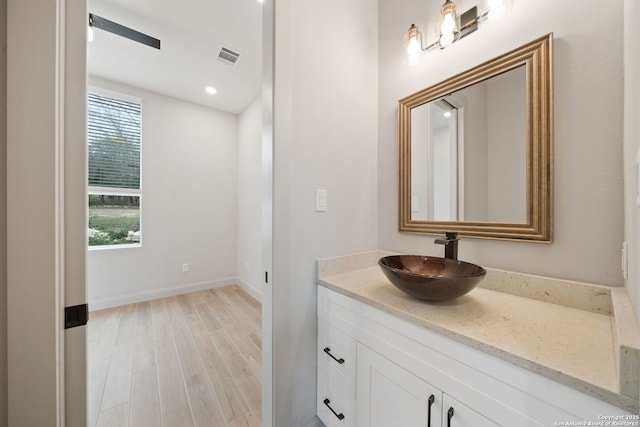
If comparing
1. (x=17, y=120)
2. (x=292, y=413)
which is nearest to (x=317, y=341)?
(x=292, y=413)

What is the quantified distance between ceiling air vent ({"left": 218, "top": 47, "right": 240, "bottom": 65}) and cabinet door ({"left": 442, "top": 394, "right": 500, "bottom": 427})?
307 centimetres

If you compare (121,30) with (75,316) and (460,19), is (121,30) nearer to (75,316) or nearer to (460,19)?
(75,316)

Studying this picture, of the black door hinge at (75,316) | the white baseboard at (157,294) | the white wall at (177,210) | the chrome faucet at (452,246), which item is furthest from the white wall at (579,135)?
the white wall at (177,210)

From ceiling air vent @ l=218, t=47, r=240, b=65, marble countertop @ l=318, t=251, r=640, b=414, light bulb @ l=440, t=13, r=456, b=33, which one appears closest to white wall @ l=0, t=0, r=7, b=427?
marble countertop @ l=318, t=251, r=640, b=414

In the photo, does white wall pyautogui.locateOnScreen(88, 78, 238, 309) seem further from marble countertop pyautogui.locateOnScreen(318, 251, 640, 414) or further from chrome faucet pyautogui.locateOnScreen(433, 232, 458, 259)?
chrome faucet pyautogui.locateOnScreen(433, 232, 458, 259)

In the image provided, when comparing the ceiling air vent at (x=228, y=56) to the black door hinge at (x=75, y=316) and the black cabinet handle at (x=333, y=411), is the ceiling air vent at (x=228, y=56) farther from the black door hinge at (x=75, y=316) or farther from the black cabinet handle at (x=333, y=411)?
the black cabinet handle at (x=333, y=411)

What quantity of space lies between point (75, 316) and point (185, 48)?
8.65 ft

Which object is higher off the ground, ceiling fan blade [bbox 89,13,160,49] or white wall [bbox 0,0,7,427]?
ceiling fan blade [bbox 89,13,160,49]

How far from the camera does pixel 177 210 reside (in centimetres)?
344

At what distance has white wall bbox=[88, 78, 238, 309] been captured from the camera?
10.0ft

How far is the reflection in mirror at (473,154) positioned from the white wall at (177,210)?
3.24m

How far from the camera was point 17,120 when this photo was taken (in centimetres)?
59

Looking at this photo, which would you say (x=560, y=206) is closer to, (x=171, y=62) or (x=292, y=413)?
(x=292, y=413)

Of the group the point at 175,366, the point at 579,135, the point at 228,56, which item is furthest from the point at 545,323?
the point at 228,56
